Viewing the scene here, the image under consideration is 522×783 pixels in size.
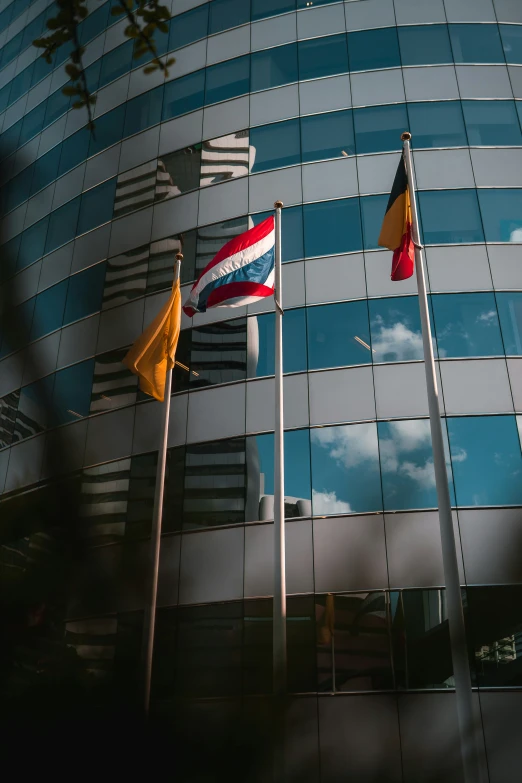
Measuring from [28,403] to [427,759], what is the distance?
0.60m

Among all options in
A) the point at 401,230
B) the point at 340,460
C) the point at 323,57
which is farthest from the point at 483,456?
the point at 323,57

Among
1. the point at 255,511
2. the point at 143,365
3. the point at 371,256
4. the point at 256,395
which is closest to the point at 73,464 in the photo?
the point at 143,365

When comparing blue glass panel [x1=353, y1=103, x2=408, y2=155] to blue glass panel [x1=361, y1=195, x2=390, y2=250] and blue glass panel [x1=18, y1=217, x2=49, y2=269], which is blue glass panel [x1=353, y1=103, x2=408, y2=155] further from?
blue glass panel [x1=18, y1=217, x2=49, y2=269]

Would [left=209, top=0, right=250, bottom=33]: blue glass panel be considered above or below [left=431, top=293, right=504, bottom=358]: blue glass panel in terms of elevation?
above

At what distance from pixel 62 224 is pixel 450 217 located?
38.6 feet

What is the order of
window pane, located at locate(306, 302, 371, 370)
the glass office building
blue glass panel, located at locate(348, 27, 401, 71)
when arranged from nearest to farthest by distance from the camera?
1. the glass office building
2. window pane, located at locate(306, 302, 371, 370)
3. blue glass panel, located at locate(348, 27, 401, 71)

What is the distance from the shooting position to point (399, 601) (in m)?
13.0

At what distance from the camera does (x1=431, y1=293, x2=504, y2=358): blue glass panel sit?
1549 centimetres

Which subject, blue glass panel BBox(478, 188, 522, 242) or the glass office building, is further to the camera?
blue glass panel BBox(478, 188, 522, 242)

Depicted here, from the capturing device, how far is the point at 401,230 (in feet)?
39.8

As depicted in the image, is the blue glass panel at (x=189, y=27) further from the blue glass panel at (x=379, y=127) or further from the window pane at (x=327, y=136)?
the blue glass panel at (x=379, y=127)

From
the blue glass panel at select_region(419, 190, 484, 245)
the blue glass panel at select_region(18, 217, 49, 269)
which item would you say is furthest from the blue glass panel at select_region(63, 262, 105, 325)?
the blue glass panel at select_region(419, 190, 484, 245)

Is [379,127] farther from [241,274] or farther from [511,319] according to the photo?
[241,274]

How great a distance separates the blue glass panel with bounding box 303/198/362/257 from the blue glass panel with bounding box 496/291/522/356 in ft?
12.4
